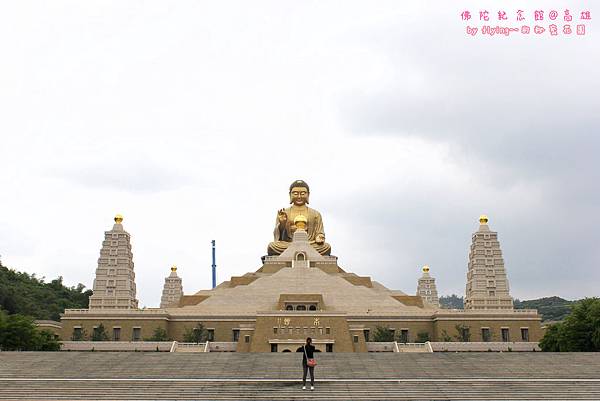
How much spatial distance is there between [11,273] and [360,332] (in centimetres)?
5380

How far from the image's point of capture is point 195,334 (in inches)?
2084

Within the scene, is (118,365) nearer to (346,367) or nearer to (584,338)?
(346,367)

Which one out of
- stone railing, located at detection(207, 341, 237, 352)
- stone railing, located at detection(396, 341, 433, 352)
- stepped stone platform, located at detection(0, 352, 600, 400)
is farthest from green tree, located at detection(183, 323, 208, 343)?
Result: stepped stone platform, located at detection(0, 352, 600, 400)

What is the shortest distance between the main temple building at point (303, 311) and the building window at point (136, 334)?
3.0 inches

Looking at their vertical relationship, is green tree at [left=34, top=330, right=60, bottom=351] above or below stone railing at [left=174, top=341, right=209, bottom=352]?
above

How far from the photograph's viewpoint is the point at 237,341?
51.1 metres

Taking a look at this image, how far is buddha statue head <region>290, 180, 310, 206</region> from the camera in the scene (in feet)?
256

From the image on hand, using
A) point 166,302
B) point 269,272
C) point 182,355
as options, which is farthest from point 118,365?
point 166,302

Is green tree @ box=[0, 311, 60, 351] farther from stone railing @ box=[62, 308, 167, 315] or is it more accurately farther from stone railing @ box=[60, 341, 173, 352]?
stone railing @ box=[62, 308, 167, 315]

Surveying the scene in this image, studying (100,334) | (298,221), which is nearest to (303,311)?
(100,334)

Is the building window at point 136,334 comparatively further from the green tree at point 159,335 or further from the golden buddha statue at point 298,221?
the golden buddha statue at point 298,221

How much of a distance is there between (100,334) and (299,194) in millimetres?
29805

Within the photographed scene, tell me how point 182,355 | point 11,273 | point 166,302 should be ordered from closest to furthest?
point 182,355 < point 166,302 < point 11,273

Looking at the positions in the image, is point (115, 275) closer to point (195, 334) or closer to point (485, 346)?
point (195, 334)
